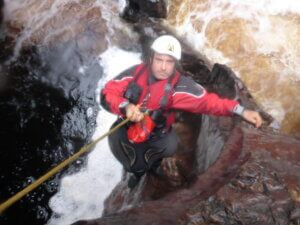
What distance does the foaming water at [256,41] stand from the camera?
576 centimetres

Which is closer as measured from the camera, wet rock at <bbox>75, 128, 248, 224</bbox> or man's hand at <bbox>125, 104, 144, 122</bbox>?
wet rock at <bbox>75, 128, 248, 224</bbox>

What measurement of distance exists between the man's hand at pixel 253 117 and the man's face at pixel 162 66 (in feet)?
3.26

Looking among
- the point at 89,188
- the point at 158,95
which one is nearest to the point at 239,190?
the point at 158,95

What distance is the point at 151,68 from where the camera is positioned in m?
3.26

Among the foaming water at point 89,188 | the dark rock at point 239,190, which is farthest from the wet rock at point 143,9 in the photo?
the dark rock at point 239,190

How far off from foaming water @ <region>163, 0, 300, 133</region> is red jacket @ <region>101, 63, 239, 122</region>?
3.07m

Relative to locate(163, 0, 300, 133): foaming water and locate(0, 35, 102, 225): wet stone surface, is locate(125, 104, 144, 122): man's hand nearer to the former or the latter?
locate(0, 35, 102, 225): wet stone surface

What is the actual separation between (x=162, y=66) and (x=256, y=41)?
156 inches

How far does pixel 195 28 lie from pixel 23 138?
4.65 meters

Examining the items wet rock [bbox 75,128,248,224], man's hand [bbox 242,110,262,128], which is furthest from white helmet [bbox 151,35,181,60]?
wet rock [bbox 75,128,248,224]

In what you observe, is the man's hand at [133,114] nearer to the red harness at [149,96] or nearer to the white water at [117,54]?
the red harness at [149,96]

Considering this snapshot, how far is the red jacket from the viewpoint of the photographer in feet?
10.3

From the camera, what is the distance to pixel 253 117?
288 cm

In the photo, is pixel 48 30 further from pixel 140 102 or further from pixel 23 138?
pixel 140 102
